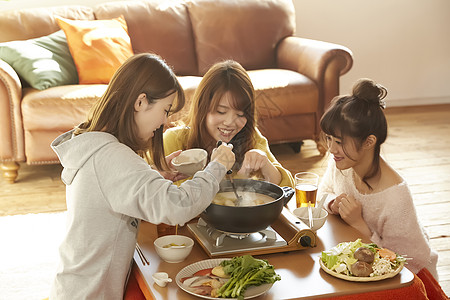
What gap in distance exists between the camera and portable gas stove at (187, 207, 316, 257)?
1.65 meters

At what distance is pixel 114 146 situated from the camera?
5.13 feet

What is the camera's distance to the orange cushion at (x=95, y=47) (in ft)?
13.0

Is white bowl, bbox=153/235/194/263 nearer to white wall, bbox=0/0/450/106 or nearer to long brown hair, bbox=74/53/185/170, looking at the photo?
long brown hair, bbox=74/53/185/170

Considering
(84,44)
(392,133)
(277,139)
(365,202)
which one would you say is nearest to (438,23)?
(392,133)

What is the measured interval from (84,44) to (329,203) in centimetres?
250

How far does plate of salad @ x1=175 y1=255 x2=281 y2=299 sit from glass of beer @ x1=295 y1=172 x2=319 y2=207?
457mm

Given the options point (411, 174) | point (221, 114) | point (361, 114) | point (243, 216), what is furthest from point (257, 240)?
point (411, 174)

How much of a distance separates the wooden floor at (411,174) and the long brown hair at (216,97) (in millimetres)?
1124

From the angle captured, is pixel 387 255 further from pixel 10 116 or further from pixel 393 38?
pixel 393 38

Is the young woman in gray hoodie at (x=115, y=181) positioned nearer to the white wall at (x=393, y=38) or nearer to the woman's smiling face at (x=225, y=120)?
the woman's smiling face at (x=225, y=120)

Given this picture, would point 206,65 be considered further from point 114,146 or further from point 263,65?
point 114,146

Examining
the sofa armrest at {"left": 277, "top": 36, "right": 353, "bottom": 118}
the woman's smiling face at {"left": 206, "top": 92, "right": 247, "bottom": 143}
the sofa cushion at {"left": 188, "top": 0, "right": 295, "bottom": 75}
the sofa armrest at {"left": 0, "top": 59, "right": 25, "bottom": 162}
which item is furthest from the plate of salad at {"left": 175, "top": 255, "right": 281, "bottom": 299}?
the sofa cushion at {"left": 188, "top": 0, "right": 295, "bottom": 75}

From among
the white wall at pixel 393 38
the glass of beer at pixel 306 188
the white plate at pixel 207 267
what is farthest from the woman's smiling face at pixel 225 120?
the white wall at pixel 393 38

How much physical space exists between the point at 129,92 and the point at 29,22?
288 cm
